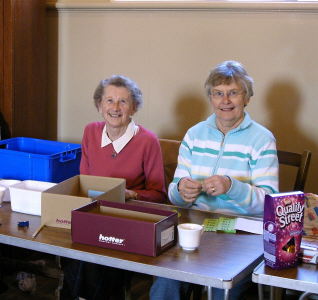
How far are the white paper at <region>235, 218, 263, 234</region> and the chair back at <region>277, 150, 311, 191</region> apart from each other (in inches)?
26.3

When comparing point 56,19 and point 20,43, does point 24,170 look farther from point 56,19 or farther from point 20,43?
point 56,19

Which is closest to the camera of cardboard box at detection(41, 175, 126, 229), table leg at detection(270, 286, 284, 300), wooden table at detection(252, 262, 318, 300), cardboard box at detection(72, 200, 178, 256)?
wooden table at detection(252, 262, 318, 300)

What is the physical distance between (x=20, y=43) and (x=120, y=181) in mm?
1834

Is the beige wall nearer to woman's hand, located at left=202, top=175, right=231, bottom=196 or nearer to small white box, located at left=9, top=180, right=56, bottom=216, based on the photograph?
woman's hand, located at left=202, top=175, right=231, bottom=196

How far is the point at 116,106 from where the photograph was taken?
2.83 m

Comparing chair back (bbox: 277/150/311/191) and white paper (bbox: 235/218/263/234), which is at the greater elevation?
chair back (bbox: 277/150/311/191)

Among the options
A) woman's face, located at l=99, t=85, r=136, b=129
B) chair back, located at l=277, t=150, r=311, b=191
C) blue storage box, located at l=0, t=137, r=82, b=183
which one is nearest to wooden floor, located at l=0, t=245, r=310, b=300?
blue storage box, located at l=0, t=137, r=82, b=183

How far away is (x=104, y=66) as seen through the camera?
3.95 metres

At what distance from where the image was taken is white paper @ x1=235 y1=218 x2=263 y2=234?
6.79 ft

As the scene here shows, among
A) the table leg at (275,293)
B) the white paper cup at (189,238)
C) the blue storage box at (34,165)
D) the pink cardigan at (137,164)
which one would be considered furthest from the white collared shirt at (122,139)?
the table leg at (275,293)

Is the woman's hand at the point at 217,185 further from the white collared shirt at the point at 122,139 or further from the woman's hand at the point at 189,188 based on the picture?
the white collared shirt at the point at 122,139

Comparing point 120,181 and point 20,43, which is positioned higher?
point 20,43

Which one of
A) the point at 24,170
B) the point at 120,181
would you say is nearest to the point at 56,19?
the point at 24,170

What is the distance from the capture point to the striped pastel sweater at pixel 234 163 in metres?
2.38
